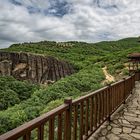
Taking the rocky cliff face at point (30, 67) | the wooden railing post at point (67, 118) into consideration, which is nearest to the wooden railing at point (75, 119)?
the wooden railing post at point (67, 118)

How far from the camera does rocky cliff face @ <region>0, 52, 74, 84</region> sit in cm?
1884

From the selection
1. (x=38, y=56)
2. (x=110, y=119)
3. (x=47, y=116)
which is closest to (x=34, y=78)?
(x=38, y=56)

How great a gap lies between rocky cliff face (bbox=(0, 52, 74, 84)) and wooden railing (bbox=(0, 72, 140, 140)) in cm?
1333

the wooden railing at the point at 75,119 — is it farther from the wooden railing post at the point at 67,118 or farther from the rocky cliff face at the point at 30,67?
the rocky cliff face at the point at 30,67

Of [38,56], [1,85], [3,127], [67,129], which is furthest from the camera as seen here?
[38,56]

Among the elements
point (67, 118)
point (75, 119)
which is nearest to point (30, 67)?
point (75, 119)

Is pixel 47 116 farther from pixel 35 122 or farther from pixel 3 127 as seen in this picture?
pixel 3 127

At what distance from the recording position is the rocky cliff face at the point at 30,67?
18.8 meters

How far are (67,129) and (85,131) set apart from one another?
105cm

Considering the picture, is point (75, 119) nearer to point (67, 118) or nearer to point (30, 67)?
point (67, 118)

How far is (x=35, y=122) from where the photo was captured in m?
2.41

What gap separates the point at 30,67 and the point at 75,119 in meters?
16.3

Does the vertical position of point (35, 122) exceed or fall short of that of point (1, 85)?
it exceeds it

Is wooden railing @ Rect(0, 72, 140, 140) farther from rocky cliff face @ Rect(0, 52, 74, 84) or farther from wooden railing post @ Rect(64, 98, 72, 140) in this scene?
rocky cliff face @ Rect(0, 52, 74, 84)
